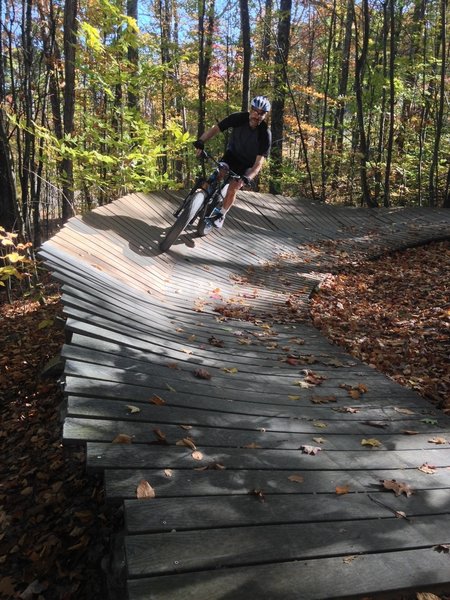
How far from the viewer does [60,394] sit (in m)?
4.83

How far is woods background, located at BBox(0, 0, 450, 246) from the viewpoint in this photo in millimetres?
8273

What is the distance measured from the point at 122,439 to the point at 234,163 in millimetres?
5931

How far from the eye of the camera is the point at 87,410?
96.3 inches

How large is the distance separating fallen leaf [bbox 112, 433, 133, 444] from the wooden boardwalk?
0.09 feet

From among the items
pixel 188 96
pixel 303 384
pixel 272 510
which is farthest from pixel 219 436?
pixel 188 96

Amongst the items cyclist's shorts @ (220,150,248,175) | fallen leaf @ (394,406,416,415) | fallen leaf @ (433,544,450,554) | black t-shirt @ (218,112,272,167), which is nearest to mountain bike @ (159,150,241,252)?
cyclist's shorts @ (220,150,248,175)

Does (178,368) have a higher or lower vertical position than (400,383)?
higher

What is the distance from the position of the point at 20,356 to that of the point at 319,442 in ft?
15.0

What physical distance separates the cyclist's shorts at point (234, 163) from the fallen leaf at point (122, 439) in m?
5.82

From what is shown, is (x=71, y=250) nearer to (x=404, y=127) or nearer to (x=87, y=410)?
(x=87, y=410)

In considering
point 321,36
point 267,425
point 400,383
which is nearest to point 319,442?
point 267,425

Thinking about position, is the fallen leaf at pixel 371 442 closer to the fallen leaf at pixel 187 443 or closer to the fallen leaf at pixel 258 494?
the fallen leaf at pixel 258 494

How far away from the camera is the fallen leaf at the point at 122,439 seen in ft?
7.38

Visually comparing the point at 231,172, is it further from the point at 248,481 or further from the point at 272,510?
the point at 272,510
